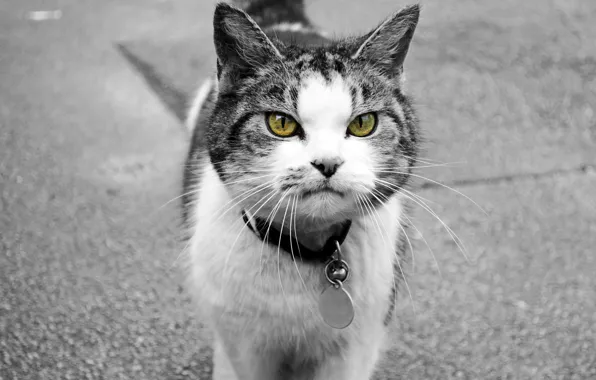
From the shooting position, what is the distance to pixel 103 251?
2.88 metres

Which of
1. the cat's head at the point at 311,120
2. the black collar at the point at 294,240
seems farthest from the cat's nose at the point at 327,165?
the black collar at the point at 294,240

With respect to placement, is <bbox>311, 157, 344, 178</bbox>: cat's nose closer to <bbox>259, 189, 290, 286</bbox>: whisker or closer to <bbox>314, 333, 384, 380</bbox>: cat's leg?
<bbox>259, 189, 290, 286</bbox>: whisker

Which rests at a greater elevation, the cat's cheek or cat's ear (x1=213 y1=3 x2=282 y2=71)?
cat's ear (x1=213 y1=3 x2=282 y2=71)

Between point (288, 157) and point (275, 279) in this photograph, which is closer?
point (288, 157)

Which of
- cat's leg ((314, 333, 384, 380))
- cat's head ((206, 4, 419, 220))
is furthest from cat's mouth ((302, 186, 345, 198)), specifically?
cat's leg ((314, 333, 384, 380))

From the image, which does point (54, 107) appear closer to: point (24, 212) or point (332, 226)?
point (24, 212)

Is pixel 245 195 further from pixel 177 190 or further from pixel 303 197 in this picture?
pixel 177 190

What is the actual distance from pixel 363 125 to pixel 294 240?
0.36 meters

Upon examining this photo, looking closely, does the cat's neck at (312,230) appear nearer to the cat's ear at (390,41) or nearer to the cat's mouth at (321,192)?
the cat's mouth at (321,192)

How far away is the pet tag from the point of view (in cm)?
182

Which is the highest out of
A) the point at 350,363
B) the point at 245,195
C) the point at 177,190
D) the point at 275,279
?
the point at 245,195

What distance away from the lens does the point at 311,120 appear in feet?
5.54

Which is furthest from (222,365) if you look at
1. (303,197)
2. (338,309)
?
(303,197)

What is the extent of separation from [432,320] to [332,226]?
0.95 meters
